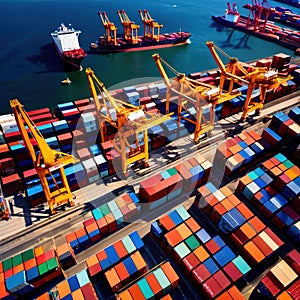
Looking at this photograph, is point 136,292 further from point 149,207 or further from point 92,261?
point 149,207

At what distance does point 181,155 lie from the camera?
168ft

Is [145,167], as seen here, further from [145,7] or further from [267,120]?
[145,7]

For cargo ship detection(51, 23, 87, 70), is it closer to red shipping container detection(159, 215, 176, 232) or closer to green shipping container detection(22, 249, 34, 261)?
green shipping container detection(22, 249, 34, 261)

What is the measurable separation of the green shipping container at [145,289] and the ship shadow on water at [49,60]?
7506 centimetres

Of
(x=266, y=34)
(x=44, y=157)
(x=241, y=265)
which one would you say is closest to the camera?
(x=241, y=265)

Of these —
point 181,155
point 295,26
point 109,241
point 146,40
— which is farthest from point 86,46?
point 295,26

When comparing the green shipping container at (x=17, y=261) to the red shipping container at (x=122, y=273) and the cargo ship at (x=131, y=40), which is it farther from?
the cargo ship at (x=131, y=40)

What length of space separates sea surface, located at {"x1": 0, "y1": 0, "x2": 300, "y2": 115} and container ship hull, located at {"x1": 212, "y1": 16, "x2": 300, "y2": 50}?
273 centimetres

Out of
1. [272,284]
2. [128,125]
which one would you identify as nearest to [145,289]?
[272,284]

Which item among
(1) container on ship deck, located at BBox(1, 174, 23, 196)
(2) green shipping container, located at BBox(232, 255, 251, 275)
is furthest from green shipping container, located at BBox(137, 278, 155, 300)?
(1) container on ship deck, located at BBox(1, 174, 23, 196)

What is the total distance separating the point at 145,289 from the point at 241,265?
41.8 feet

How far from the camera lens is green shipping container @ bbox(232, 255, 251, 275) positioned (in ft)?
100

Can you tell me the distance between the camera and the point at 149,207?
131 feet

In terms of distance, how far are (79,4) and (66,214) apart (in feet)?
530
